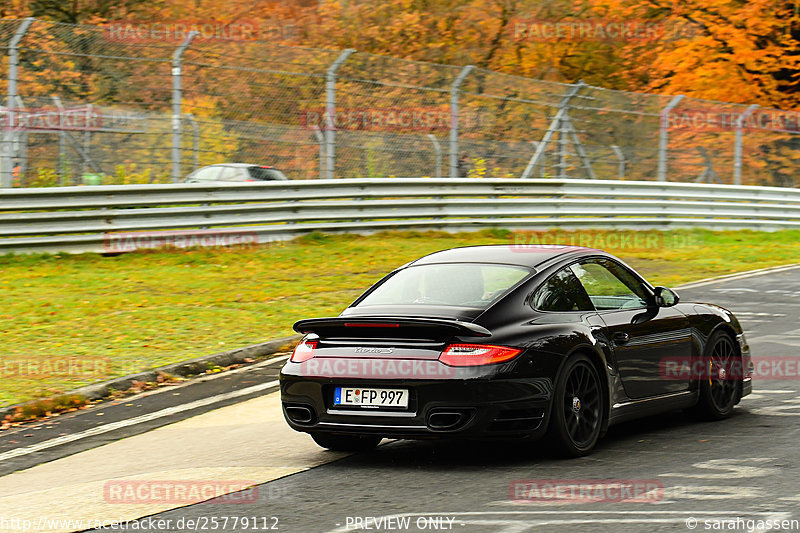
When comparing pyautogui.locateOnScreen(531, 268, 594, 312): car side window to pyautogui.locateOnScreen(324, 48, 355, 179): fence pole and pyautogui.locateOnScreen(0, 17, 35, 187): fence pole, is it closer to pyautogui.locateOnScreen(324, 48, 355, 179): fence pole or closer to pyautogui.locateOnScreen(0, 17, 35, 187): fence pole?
pyautogui.locateOnScreen(0, 17, 35, 187): fence pole

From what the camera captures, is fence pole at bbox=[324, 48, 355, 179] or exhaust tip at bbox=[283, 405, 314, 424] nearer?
exhaust tip at bbox=[283, 405, 314, 424]

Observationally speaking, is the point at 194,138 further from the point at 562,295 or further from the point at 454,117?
the point at 562,295

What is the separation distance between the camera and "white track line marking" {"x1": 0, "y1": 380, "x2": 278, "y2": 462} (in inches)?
317

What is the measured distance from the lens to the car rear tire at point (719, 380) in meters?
8.55

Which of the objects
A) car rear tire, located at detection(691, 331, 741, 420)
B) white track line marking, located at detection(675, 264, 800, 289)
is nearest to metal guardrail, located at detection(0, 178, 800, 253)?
white track line marking, located at detection(675, 264, 800, 289)

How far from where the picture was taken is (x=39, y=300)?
543 inches

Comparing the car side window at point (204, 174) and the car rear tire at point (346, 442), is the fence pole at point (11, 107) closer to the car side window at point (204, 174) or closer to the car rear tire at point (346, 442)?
the car side window at point (204, 174)

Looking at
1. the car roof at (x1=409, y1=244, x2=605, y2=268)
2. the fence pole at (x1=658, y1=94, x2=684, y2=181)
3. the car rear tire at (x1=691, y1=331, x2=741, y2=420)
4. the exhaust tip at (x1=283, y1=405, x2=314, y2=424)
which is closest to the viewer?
the exhaust tip at (x1=283, y1=405, x2=314, y2=424)

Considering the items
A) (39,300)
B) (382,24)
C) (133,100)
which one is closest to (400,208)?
(133,100)

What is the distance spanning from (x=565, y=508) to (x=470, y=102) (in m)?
16.4

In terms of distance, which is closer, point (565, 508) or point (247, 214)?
point (565, 508)

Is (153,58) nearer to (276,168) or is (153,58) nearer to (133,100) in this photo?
(133,100)

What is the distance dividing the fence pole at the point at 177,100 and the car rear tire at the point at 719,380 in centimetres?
1128

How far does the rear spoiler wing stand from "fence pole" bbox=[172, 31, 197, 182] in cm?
1127
